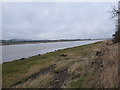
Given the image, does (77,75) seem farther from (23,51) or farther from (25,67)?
(23,51)

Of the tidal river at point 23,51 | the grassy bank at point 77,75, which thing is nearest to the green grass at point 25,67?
the grassy bank at point 77,75

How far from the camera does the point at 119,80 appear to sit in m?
4.59

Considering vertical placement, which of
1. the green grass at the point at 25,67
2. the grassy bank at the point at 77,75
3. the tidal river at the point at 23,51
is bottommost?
the tidal river at the point at 23,51

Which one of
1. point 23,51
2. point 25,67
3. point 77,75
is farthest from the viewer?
point 23,51

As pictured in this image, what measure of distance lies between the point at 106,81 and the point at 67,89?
1648 mm

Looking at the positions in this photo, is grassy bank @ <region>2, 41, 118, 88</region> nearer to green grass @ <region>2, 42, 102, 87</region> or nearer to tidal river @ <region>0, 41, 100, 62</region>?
green grass @ <region>2, 42, 102, 87</region>

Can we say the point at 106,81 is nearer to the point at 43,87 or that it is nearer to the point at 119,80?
the point at 119,80

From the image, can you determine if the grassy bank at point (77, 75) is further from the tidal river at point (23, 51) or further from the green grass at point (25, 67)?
the tidal river at point (23, 51)

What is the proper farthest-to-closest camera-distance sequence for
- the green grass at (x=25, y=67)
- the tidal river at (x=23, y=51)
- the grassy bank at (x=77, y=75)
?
the tidal river at (x=23, y=51)
the green grass at (x=25, y=67)
the grassy bank at (x=77, y=75)

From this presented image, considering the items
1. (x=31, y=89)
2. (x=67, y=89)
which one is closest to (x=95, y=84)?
(x=67, y=89)

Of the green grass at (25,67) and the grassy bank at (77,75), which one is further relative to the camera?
the green grass at (25,67)

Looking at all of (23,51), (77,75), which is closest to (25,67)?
(77,75)

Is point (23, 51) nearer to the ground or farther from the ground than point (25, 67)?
nearer to the ground

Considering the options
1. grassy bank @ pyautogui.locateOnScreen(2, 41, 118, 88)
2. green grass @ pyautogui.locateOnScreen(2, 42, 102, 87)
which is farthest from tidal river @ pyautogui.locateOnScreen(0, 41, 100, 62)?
grassy bank @ pyautogui.locateOnScreen(2, 41, 118, 88)
